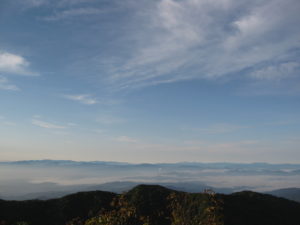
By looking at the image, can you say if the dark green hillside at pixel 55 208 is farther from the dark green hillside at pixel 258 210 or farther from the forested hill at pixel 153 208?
the dark green hillside at pixel 258 210

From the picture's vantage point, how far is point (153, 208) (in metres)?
76.2

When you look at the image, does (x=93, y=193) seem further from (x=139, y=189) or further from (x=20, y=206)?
(x=20, y=206)

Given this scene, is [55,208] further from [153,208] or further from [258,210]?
[258,210]

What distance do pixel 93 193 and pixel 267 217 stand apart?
142ft

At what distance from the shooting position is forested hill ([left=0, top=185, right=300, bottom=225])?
7006cm

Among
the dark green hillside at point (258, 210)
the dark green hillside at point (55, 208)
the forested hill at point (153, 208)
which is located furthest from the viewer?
the dark green hillside at point (258, 210)

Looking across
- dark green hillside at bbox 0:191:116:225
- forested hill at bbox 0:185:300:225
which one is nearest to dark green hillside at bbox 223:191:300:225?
forested hill at bbox 0:185:300:225

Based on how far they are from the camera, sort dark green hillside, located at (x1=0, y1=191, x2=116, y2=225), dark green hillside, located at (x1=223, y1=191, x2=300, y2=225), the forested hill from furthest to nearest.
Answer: dark green hillside, located at (x1=223, y1=191, x2=300, y2=225), dark green hillside, located at (x1=0, y1=191, x2=116, y2=225), the forested hill

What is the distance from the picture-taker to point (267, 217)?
246ft

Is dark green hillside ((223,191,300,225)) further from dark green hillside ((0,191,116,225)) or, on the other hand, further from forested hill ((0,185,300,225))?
dark green hillside ((0,191,116,225))

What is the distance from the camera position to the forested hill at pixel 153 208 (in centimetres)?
7006

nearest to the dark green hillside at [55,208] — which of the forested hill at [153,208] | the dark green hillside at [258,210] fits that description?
the forested hill at [153,208]

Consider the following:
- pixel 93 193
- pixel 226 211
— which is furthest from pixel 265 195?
pixel 93 193

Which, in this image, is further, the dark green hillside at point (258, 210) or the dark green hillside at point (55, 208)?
the dark green hillside at point (258, 210)
